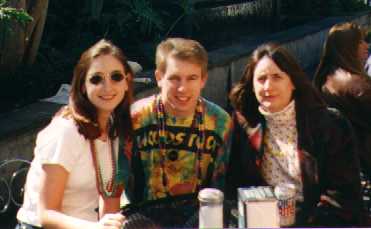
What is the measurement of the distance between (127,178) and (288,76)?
957 mm

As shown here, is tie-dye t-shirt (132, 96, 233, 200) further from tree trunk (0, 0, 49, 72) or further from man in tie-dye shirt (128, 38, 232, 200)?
tree trunk (0, 0, 49, 72)

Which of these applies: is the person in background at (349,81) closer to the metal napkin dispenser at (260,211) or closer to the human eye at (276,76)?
the human eye at (276,76)

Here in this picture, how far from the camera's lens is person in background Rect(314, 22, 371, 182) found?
14.2 ft

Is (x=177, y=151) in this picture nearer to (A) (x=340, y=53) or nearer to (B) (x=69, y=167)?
(B) (x=69, y=167)

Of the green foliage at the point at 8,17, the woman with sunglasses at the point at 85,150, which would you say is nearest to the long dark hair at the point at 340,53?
the woman with sunglasses at the point at 85,150

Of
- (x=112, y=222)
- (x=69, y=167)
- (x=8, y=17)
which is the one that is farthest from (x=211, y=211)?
(x=8, y=17)

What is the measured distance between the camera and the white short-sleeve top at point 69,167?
3238 mm

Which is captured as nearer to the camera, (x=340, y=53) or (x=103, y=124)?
(x=103, y=124)

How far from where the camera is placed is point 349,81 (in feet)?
14.3

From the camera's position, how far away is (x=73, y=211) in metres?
3.35

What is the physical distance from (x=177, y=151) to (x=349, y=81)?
1468 millimetres

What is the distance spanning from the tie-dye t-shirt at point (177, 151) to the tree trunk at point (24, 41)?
297 centimetres

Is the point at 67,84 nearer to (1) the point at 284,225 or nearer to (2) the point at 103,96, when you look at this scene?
(2) the point at 103,96

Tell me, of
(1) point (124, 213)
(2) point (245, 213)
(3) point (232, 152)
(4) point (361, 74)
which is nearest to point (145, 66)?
(4) point (361, 74)
